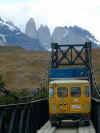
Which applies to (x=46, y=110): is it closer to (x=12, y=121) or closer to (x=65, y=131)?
(x=65, y=131)

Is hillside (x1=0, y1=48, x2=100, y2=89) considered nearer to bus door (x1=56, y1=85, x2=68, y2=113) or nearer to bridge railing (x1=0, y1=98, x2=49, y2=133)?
bus door (x1=56, y1=85, x2=68, y2=113)

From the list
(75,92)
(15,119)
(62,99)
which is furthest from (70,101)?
(15,119)

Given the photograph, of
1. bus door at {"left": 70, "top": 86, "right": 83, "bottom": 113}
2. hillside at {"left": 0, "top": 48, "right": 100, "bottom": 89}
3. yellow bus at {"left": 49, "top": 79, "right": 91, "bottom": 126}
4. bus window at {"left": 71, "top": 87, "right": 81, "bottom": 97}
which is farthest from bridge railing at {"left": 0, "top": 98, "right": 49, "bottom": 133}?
hillside at {"left": 0, "top": 48, "right": 100, "bottom": 89}

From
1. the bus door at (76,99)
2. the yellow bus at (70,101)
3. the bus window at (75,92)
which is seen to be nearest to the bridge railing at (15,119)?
the yellow bus at (70,101)

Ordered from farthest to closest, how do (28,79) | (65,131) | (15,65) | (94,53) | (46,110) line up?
(94,53) < (15,65) < (28,79) < (46,110) < (65,131)

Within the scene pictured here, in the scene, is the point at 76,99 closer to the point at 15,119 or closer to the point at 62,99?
the point at 62,99

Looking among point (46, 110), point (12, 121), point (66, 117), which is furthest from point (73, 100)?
point (12, 121)

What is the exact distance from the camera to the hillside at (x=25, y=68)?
9225 cm

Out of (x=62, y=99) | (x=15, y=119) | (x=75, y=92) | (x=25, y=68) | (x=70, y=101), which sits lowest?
(x=15, y=119)

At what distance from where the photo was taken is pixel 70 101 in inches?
755

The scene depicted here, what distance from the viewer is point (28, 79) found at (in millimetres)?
95812

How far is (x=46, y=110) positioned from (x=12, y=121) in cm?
1365

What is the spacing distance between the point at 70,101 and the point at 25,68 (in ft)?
303

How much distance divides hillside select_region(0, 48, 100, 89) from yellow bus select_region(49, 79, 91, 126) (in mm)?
65111
